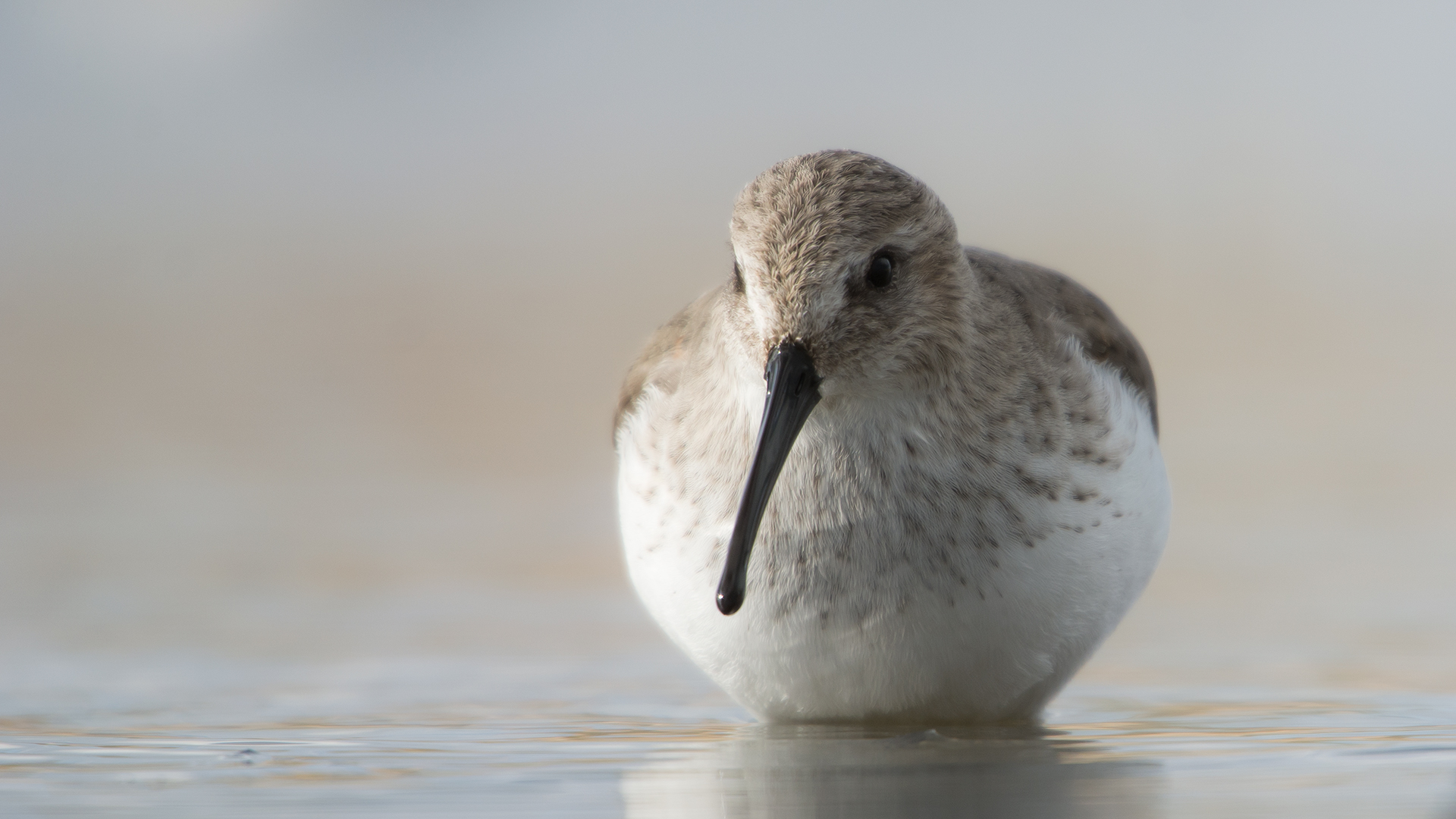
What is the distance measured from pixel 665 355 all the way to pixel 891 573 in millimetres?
910

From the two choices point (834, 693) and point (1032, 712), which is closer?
point (834, 693)

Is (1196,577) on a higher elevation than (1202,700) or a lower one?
higher

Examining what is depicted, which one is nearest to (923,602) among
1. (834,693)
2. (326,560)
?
(834,693)

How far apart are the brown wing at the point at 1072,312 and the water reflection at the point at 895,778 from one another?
84 centimetres

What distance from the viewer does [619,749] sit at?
3139 millimetres

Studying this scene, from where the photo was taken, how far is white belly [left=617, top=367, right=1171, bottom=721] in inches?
120

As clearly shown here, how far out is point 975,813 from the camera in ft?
8.34

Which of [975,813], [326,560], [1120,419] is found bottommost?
[975,813]

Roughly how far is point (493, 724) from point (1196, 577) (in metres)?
2.75

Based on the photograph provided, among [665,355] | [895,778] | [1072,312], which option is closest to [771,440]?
[895,778]

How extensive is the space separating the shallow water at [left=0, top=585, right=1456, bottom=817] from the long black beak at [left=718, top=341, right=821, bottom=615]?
1.10 feet

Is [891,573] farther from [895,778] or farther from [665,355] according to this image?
[665,355]

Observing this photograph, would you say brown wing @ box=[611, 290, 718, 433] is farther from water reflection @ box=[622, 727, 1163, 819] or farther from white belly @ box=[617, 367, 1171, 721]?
water reflection @ box=[622, 727, 1163, 819]

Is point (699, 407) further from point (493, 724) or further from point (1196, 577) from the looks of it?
point (1196, 577)
